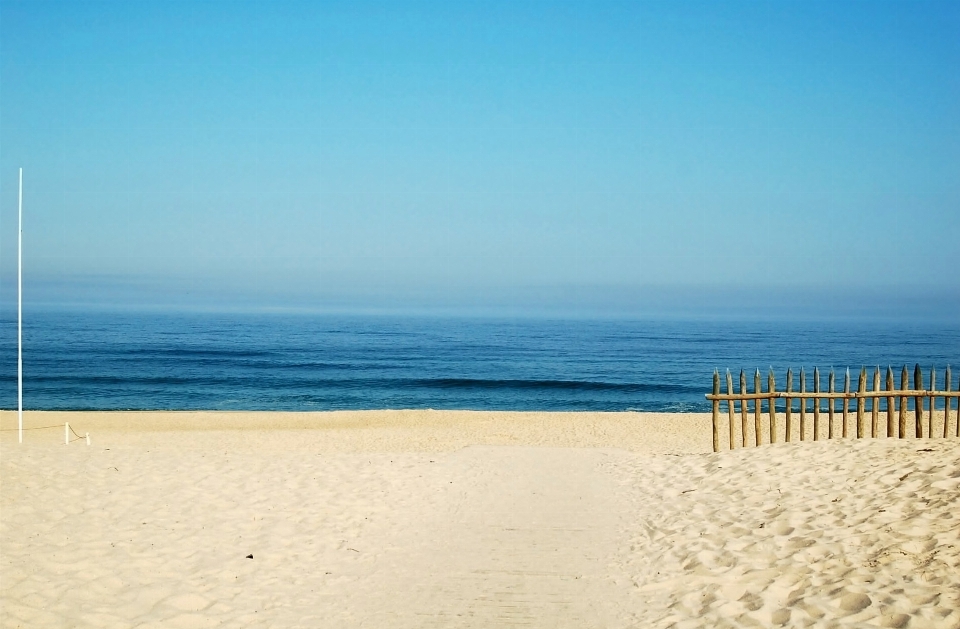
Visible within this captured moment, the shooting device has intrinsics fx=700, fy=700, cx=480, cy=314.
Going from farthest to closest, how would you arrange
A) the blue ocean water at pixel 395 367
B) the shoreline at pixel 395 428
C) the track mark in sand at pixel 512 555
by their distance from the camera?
the blue ocean water at pixel 395 367 → the shoreline at pixel 395 428 → the track mark in sand at pixel 512 555

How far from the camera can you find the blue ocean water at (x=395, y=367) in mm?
29359

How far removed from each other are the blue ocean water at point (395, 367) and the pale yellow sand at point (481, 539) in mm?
17412

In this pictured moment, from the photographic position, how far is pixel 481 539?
7934 millimetres

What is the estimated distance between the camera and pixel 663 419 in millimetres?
22109

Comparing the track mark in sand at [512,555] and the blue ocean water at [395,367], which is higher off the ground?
the track mark in sand at [512,555]

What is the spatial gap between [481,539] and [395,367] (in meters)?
33.8

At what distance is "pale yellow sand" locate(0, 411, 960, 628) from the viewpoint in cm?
561

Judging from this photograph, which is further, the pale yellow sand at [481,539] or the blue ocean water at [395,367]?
the blue ocean water at [395,367]

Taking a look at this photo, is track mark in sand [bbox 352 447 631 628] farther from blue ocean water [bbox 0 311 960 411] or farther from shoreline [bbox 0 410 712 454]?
blue ocean water [bbox 0 311 960 411]

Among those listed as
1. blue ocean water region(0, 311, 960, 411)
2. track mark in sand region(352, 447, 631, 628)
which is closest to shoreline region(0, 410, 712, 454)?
blue ocean water region(0, 311, 960, 411)

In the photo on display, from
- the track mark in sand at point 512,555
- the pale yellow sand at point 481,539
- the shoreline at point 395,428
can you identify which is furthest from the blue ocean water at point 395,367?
the track mark in sand at point 512,555

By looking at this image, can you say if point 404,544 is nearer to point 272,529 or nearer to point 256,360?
point 272,529

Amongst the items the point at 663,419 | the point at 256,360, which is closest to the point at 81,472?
the point at 663,419

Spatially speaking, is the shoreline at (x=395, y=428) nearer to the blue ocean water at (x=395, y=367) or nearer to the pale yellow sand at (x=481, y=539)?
the blue ocean water at (x=395, y=367)
